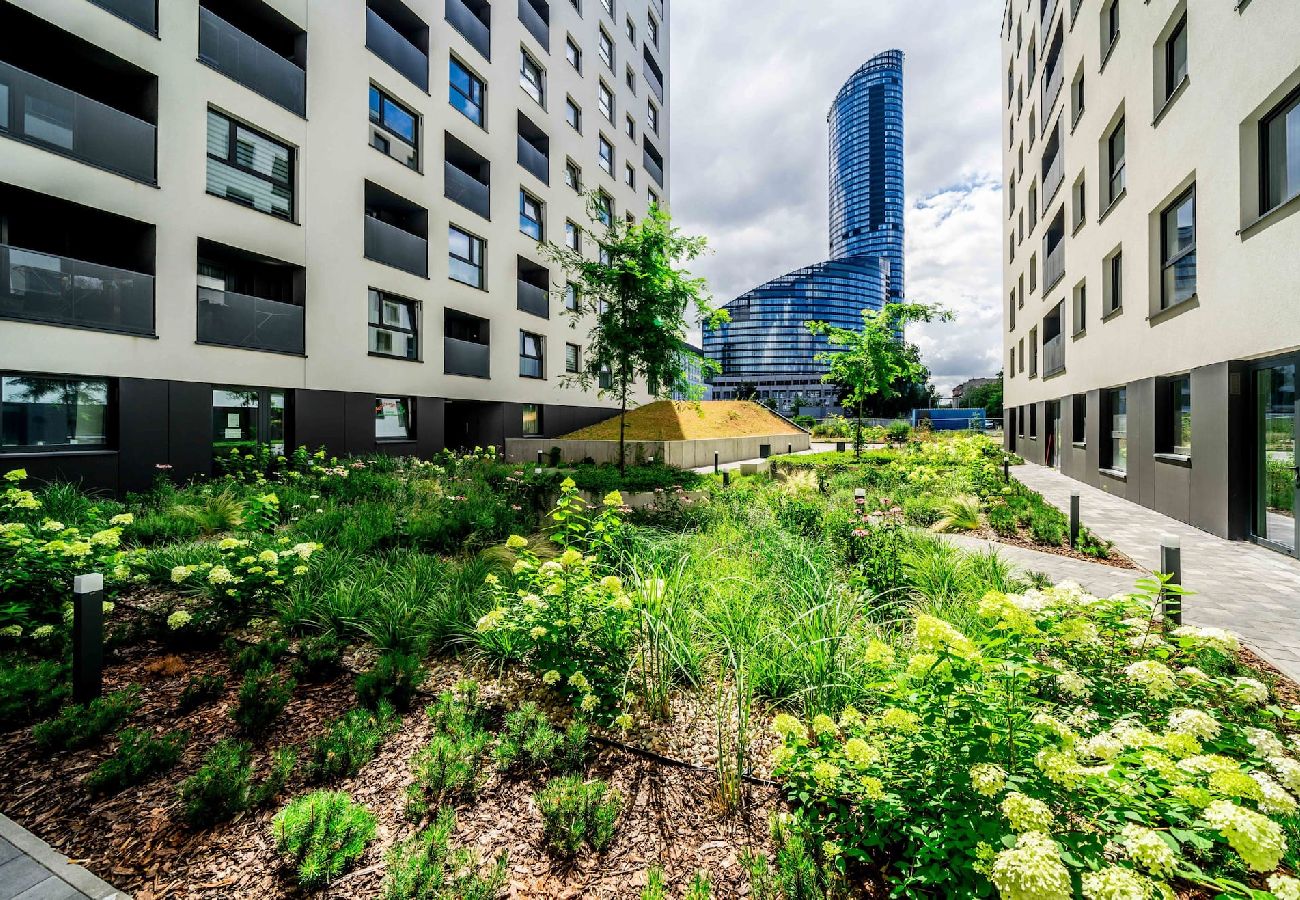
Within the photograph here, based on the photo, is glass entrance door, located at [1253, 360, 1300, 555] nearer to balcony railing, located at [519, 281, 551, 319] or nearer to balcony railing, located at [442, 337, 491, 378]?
balcony railing, located at [442, 337, 491, 378]

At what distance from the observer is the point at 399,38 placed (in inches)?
602

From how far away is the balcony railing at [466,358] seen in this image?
17453 mm

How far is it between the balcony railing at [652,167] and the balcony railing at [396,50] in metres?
15.7

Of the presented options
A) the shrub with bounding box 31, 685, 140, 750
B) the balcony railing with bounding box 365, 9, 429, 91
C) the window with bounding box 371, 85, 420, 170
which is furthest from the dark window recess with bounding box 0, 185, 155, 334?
the shrub with bounding box 31, 685, 140, 750

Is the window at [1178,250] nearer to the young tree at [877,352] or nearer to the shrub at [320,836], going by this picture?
the young tree at [877,352]

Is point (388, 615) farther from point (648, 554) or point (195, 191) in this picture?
point (195, 191)

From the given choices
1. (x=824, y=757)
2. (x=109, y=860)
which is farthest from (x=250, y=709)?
(x=824, y=757)

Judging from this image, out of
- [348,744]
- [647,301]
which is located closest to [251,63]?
[647,301]

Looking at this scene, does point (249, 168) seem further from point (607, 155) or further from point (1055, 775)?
point (607, 155)

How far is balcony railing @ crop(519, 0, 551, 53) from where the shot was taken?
20531mm

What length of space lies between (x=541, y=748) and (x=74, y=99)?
13.7m

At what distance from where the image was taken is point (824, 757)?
2.39m

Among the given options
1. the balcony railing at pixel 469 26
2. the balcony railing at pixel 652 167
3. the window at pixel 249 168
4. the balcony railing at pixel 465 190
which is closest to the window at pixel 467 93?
the balcony railing at pixel 469 26

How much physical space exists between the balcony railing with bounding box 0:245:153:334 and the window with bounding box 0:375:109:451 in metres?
1.10
